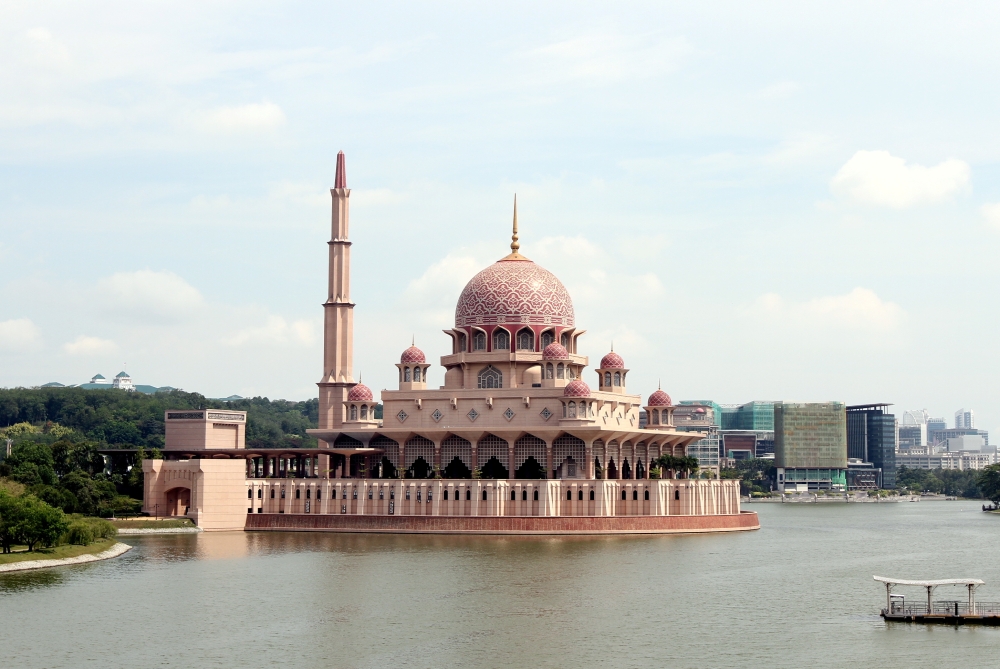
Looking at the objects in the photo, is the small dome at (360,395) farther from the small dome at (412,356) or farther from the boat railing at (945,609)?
the boat railing at (945,609)

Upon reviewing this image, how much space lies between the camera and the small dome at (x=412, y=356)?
102 metres

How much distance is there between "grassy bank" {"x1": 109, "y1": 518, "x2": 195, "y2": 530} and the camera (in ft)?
296

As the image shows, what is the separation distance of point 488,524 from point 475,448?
27.9ft

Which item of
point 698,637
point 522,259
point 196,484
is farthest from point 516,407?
A: point 698,637

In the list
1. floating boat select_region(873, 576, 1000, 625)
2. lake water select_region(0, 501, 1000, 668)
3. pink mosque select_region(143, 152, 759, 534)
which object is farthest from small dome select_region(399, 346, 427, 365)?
floating boat select_region(873, 576, 1000, 625)

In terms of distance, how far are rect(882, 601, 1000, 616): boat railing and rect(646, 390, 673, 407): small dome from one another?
49465 mm

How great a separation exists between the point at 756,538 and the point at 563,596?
35306mm

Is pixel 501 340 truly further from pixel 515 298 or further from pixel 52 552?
pixel 52 552

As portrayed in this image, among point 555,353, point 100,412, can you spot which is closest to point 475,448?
point 555,353

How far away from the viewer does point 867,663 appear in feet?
147

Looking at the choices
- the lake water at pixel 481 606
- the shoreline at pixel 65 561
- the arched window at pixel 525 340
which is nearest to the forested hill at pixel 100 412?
the arched window at pixel 525 340

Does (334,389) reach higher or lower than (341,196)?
lower

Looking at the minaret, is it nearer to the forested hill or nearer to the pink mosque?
the pink mosque

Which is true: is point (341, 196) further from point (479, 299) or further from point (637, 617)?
point (637, 617)
